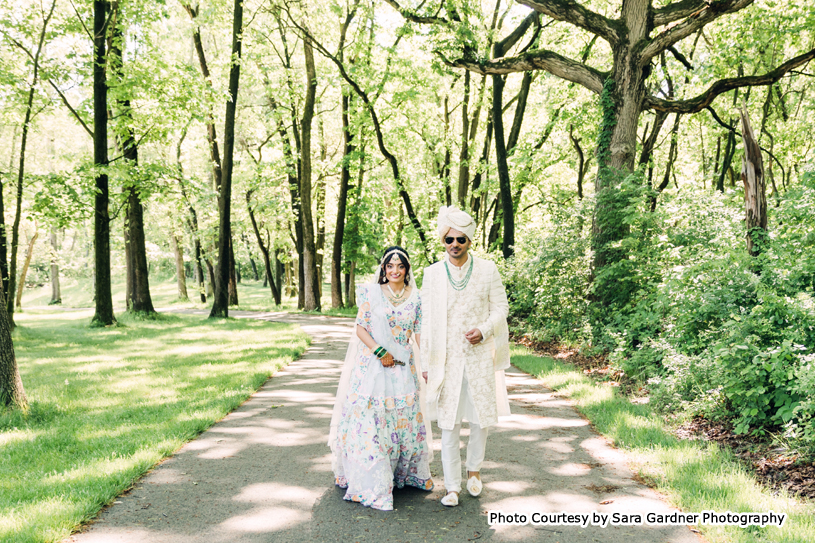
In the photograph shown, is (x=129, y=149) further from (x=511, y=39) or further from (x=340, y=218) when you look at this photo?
(x=511, y=39)

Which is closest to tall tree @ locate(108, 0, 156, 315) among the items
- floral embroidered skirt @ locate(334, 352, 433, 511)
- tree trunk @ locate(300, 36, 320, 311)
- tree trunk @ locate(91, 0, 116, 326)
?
tree trunk @ locate(91, 0, 116, 326)

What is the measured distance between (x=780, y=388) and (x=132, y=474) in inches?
252

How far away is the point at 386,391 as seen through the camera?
177 inches

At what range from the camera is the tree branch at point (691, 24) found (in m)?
9.75

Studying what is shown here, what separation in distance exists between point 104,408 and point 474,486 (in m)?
5.59

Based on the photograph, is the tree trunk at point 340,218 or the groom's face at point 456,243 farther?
the tree trunk at point 340,218

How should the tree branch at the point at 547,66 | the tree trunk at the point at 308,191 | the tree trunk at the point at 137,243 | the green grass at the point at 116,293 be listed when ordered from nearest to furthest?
the tree branch at the point at 547,66 < the tree trunk at the point at 137,243 < the tree trunk at the point at 308,191 < the green grass at the point at 116,293

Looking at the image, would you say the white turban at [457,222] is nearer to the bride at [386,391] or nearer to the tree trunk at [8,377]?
the bride at [386,391]

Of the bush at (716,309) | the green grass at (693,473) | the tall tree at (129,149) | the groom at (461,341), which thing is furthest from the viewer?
the tall tree at (129,149)

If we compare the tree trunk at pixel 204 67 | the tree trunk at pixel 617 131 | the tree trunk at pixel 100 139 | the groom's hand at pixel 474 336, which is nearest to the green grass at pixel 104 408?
the tree trunk at pixel 100 139

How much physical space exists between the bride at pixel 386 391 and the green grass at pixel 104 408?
2017 millimetres

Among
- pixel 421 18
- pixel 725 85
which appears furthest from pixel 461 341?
pixel 421 18

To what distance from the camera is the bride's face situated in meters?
4.53

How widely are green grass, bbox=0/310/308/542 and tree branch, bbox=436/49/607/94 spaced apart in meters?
8.15
